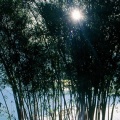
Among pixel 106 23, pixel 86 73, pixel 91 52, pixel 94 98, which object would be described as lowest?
pixel 94 98

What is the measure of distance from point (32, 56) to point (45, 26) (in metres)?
1.16

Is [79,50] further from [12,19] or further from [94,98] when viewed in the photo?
[12,19]

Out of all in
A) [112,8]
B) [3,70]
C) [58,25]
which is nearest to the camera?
[112,8]

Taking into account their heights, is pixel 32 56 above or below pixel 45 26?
below

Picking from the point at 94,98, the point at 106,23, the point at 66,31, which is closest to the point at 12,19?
the point at 66,31

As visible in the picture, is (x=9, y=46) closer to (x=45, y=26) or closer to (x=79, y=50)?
(x=45, y=26)

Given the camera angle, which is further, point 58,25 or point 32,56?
point 32,56

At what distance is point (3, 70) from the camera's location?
902cm

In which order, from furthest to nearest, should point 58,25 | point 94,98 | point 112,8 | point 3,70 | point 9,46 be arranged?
point 3,70 < point 9,46 < point 94,98 < point 58,25 < point 112,8

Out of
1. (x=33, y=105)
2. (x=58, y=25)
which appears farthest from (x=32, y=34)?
(x=33, y=105)

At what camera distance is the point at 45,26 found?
311 inches

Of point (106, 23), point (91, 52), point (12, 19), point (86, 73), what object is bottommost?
point (86, 73)

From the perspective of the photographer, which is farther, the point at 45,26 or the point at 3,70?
the point at 3,70

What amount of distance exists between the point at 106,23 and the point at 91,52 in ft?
3.16
